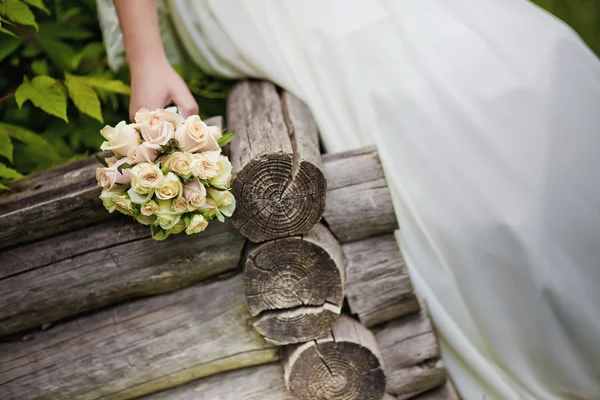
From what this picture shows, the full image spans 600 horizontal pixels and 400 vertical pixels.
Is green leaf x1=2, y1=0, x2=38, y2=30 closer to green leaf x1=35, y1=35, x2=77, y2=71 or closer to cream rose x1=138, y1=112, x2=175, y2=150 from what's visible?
green leaf x1=35, y1=35, x2=77, y2=71

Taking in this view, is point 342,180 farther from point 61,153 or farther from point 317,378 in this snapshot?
point 61,153

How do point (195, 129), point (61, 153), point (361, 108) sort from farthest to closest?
1. point (61, 153)
2. point (361, 108)
3. point (195, 129)

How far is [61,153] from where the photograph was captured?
6.46ft

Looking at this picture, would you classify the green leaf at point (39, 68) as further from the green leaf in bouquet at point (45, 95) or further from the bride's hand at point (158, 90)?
the bride's hand at point (158, 90)

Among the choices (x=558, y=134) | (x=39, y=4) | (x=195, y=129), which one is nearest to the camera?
(x=195, y=129)

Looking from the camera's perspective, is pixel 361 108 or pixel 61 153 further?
pixel 61 153

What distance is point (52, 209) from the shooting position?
57.5 inches

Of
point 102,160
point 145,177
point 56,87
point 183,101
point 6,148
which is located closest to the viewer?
point 145,177

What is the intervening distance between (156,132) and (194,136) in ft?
0.30

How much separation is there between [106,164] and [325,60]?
73 cm

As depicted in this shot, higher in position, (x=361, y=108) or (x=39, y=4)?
(x=39, y=4)

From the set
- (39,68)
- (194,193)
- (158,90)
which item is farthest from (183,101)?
(39,68)

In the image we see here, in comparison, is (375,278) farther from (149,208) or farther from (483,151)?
(149,208)

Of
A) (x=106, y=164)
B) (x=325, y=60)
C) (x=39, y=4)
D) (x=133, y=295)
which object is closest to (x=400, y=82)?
(x=325, y=60)
